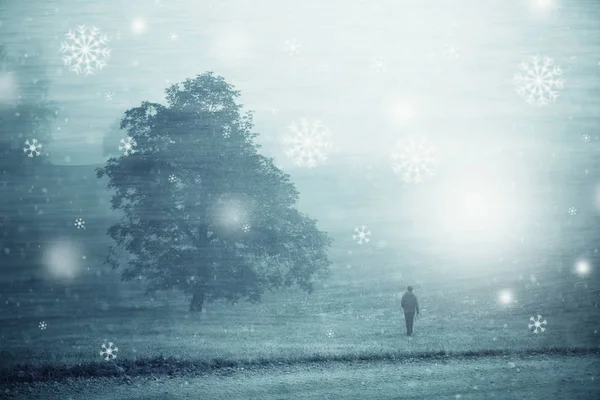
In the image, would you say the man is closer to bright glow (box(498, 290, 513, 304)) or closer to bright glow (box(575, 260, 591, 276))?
bright glow (box(498, 290, 513, 304))

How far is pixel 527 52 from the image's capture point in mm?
15180

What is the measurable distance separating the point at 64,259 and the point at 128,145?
4974 mm

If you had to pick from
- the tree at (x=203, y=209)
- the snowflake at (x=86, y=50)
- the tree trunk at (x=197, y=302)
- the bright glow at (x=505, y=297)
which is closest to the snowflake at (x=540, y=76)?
the bright glow at (x=505, y=297)

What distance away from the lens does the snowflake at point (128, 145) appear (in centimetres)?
1312

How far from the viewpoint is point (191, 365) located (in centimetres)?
780

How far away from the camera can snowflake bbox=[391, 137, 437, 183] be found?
1573 cm

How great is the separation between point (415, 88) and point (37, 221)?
1440 centimetres

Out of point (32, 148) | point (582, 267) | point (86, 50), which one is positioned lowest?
point (582, 267)

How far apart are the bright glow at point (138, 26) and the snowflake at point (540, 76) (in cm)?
1245

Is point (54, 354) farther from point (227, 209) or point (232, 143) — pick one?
point (232, 143)

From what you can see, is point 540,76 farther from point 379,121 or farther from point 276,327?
point 276,327

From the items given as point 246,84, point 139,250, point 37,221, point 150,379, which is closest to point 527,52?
point 246,84

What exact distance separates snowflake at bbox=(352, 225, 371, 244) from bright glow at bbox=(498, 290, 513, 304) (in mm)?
4923

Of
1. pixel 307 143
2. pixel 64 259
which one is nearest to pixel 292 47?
pixel 307 143
